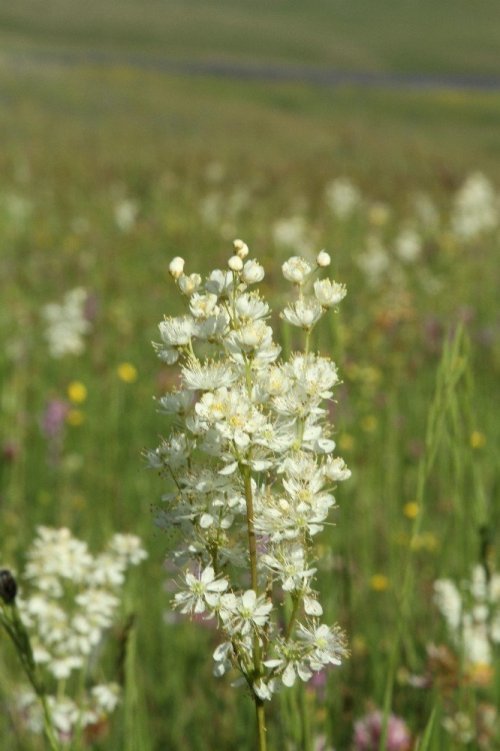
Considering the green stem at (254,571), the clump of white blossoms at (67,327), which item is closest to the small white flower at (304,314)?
the green stem at (254,571)

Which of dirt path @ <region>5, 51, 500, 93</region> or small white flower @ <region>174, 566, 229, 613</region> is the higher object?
dirt path @ <region>5, 51, 500, 93</region>

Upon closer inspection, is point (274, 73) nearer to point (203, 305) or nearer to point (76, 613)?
point (76, 613)

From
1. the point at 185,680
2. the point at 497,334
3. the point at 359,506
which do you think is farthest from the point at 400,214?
the point at 185,680

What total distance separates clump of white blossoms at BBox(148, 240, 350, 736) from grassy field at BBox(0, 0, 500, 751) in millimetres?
157

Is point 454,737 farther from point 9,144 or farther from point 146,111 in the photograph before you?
point 146,111

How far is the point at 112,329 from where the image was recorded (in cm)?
638

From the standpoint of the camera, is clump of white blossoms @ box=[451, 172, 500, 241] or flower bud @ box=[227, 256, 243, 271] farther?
clump of white blossoms @ box=[451, 172, 500, 241]

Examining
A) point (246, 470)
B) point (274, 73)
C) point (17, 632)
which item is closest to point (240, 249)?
point (246, 470)

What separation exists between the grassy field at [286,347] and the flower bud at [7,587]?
261 millimetres

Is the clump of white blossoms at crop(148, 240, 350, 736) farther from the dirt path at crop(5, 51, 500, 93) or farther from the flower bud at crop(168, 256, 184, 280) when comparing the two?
the dirt path at crop(5, 51, 500, 93)

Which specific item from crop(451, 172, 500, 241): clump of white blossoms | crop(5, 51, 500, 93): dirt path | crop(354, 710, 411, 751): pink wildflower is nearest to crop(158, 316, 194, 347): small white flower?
crop(354, 710, 411, 751): pink wildflower

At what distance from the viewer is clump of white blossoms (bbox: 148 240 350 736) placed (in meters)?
1.41

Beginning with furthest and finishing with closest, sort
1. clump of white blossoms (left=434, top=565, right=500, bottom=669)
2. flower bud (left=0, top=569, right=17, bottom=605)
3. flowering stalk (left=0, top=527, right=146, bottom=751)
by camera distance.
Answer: clump of white blossoms (left=434, top=565, right=500, bottom=669) < flowering stalk (left=0, top=527, right=146, bottom=751) < flower bud (left=0, top=569, right=17, bottom=605)

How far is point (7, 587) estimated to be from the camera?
1.61 metres
